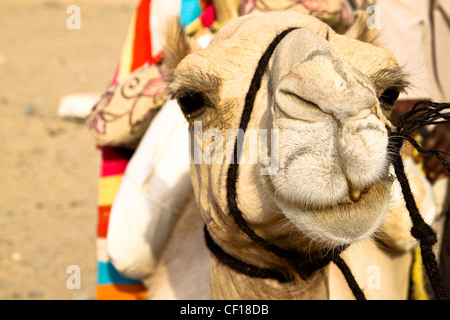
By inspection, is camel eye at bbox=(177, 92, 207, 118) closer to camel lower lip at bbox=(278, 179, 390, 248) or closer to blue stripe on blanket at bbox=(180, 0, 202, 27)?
camel lower lip at bbox=(278, 179, 390, 248)

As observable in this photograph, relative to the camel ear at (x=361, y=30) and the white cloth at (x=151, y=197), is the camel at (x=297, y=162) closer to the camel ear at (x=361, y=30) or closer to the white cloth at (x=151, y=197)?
the camel ear at (x=361, y=30)

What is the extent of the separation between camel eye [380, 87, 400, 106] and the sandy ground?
3.22 m

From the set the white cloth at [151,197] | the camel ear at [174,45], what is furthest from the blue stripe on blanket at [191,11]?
the camel ear at [174,45]

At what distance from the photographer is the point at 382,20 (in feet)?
9.78

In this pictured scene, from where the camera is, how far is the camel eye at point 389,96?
1498mm

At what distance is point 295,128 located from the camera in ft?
3.91

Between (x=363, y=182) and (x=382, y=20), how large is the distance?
2066mm

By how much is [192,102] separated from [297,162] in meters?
0.48

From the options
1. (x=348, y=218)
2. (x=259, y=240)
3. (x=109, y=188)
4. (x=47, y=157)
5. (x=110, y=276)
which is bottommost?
(x=47, y=157)

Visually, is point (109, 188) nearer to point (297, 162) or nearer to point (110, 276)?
point (110, 276)

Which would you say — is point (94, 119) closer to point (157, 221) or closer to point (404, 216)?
point (157, 221)

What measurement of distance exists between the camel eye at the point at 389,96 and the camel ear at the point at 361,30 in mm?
332

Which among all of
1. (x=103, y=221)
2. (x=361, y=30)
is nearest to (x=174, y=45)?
(x=361, y=30)

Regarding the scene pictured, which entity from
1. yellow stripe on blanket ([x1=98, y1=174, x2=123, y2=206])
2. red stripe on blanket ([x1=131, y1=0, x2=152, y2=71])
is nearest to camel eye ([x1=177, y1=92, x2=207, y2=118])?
yellow stripe on blanket ([x1=98, y1=174, x2=123, y2=206])
